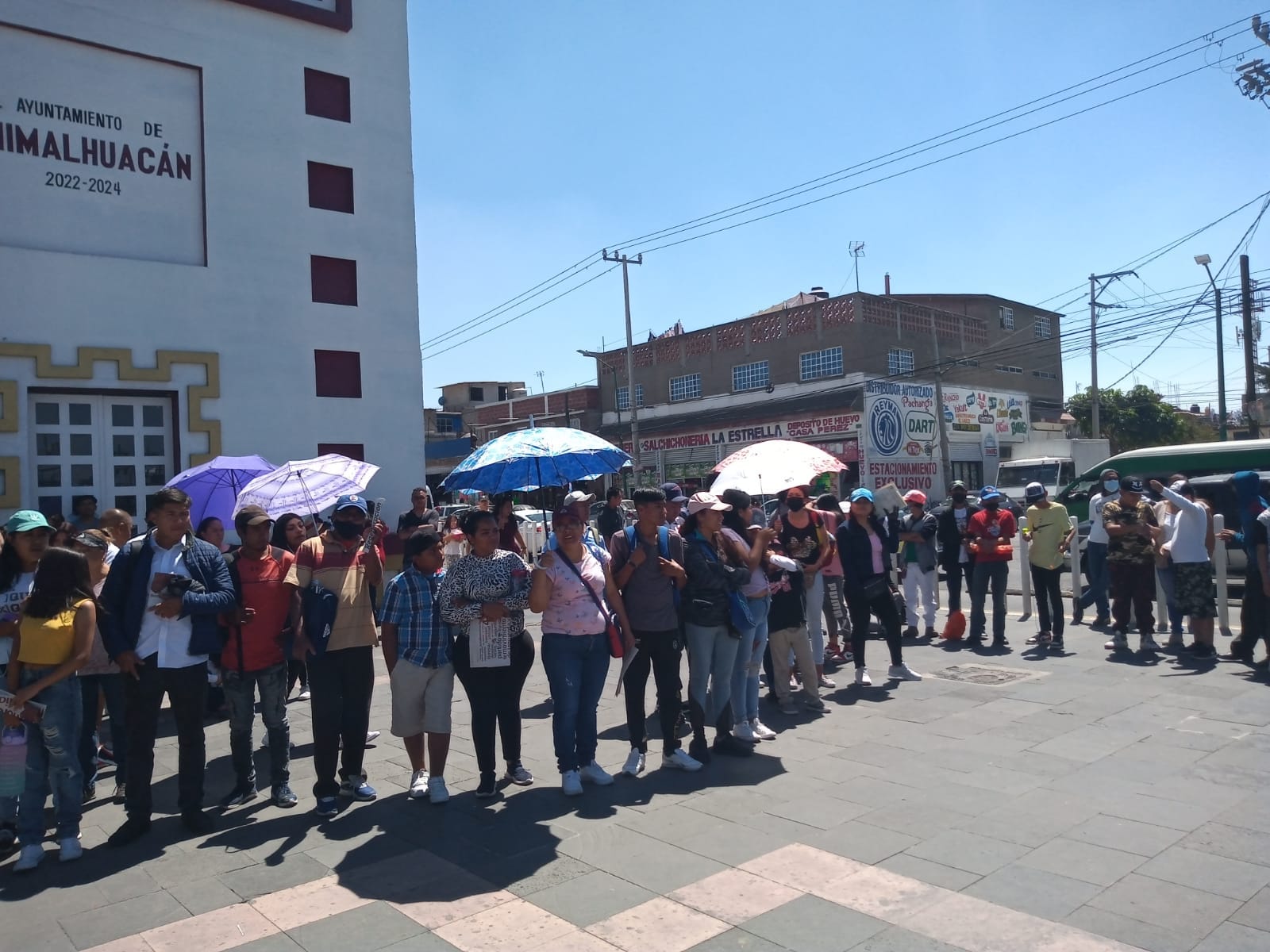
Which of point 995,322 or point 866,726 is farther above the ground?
point 995,322

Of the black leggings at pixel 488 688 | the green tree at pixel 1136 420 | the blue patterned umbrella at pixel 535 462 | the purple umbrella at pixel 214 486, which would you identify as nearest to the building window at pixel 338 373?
the purple umbrella at pixel 214 486

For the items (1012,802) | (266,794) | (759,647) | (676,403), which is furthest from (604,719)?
(676,403)

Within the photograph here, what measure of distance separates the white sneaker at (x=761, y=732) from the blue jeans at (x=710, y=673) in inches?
14.1

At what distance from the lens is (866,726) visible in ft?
23.5

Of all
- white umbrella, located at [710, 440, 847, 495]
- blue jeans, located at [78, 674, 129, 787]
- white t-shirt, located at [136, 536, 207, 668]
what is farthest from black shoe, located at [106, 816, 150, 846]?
white umbrella, located at [710, 440, 847, 495]

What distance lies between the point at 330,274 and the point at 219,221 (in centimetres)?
211

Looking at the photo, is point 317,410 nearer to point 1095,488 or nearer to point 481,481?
point 481,481

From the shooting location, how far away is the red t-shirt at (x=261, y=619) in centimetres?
560

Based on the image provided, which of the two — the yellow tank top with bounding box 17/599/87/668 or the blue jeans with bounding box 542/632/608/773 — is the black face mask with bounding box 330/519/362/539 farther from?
the yellow tank top with bounding box 17/599/87/668

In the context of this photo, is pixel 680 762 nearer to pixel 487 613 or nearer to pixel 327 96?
pixel 487 613

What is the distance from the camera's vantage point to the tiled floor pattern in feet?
12.5

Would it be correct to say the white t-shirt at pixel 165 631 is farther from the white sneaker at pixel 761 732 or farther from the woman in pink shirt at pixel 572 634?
the white sneaker at pixel 761 732

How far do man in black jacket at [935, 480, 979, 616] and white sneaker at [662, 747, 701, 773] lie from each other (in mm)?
5616

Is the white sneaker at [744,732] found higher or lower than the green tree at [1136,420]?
lower
